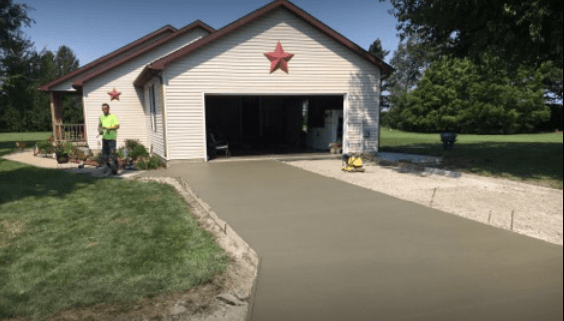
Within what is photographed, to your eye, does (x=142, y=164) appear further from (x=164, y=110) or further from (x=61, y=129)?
(x=61, y=129)

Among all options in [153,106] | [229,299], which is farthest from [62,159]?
[229,299]

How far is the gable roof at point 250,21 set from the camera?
A: 483 inches

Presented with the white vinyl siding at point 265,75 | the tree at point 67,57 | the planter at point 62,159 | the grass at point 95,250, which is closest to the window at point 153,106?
the white vinyl siding at point 265,75

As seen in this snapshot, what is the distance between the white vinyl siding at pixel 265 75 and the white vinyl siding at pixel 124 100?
4.43m

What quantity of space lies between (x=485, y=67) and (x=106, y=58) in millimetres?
16718

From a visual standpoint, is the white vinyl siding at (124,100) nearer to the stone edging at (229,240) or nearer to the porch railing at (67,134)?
the porch railing at (67,134)

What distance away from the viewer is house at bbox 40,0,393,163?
42.1 feet

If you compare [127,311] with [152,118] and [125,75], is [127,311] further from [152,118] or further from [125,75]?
[125,75]

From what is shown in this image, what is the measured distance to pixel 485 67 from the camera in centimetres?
1123

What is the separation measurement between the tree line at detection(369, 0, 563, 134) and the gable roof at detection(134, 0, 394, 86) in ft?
6.73

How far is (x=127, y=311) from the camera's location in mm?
3184

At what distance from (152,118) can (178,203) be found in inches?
366

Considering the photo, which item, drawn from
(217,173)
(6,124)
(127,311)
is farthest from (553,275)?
(6,124)

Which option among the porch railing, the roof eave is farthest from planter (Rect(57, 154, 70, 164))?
the roof eave
